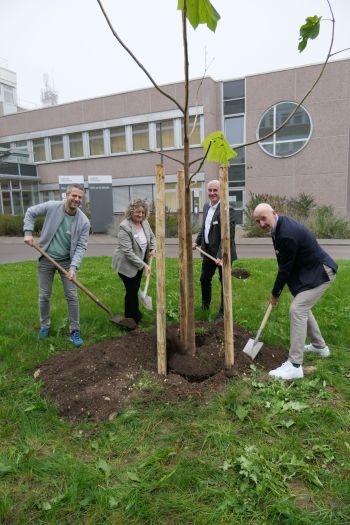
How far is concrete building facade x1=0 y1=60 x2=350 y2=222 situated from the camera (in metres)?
20.9

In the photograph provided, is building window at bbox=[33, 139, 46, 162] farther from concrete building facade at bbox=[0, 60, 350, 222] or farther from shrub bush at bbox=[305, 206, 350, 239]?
shrub bush at bbox=[305, 206, 350, 239]

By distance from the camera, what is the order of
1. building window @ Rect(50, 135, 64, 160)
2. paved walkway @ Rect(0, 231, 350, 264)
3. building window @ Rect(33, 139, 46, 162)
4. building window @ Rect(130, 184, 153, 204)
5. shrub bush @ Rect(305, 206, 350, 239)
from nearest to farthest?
paved walkway @ Rect(0, 231, 350, 264) → shrub bush @ Rect(305, 206, 350, 239) → building window @ Rect(130, 184, 153, 204) → building window @ Rect(50, 135, 64, 160) → building window @ Rect(33, 139, 46, 162)

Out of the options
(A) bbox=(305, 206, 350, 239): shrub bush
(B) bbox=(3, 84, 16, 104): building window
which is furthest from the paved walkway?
(B) bbox=(3, 84, 16, 104): building window

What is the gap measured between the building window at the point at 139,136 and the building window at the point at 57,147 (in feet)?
19.6

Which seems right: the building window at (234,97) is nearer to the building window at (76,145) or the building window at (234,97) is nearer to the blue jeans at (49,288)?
the building window at (76,145)

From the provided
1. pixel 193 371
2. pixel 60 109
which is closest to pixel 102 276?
pixel 193 371

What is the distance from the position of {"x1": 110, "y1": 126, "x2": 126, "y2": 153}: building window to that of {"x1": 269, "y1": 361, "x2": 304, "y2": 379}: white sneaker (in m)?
24.2

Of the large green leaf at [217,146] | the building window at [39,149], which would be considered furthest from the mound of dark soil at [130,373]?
the building window at [39,149]

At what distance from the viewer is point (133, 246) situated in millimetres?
4738

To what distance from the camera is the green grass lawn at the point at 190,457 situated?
7.03 ft

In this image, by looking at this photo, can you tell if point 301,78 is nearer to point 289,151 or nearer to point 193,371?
point 289,151

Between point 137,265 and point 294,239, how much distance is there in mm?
2001

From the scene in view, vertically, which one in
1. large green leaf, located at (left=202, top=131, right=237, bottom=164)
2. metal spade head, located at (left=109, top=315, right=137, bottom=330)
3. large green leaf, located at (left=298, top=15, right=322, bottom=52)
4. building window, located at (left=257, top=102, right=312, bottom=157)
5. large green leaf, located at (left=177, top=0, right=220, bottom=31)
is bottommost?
metal spade head, located at (left=109, top=315, right=137, bottom=330)

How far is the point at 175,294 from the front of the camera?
651 cm
